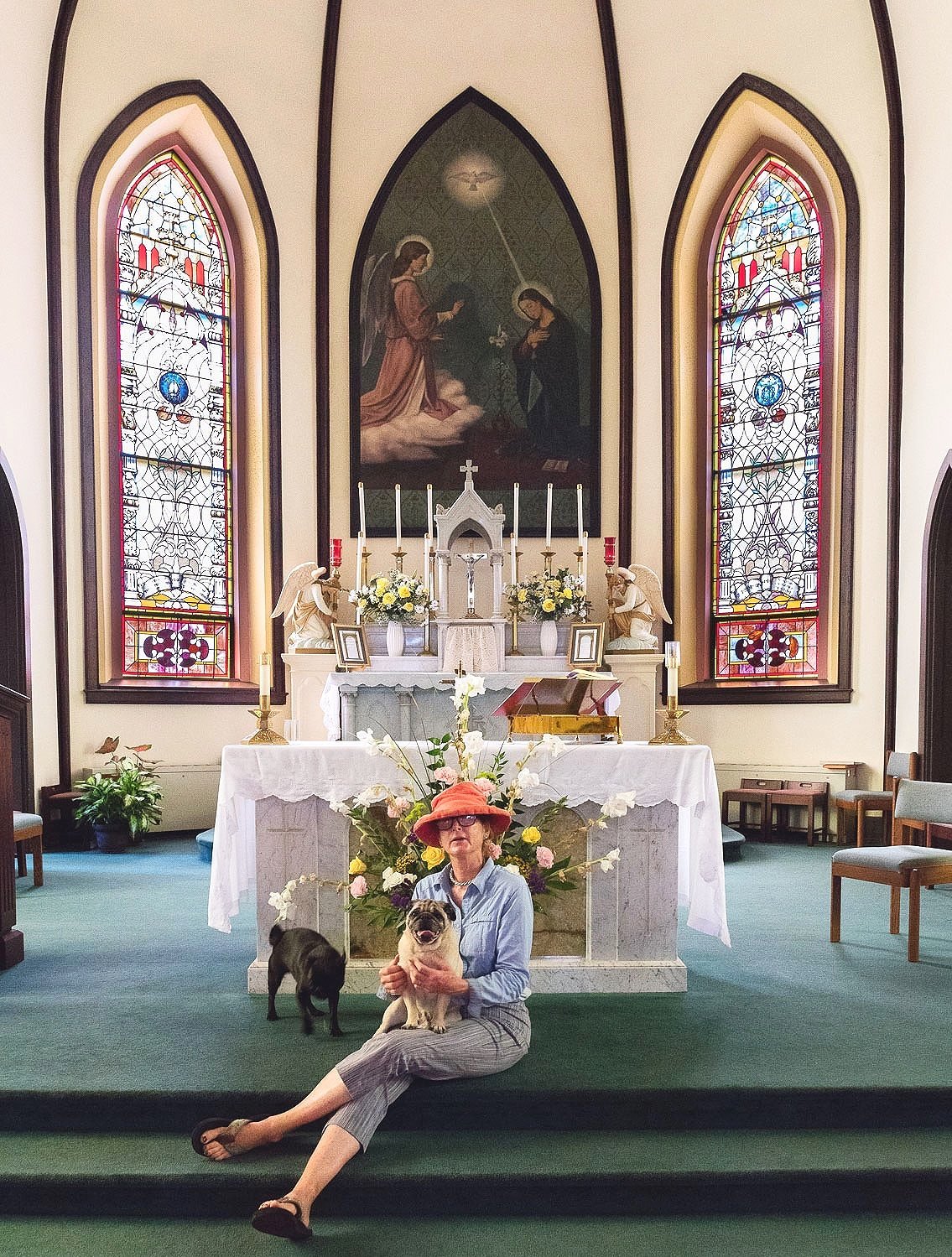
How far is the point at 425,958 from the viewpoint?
3.37 meters

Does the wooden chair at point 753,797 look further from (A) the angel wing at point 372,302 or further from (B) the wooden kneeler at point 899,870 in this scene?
A: (A) the angel wing at point 372,302

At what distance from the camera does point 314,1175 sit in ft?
9.90

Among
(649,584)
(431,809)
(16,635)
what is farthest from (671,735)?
(16,635)

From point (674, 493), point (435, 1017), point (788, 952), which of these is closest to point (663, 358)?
point (674, 493)

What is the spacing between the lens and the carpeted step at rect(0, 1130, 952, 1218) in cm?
319

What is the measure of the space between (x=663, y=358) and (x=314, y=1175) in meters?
8.69

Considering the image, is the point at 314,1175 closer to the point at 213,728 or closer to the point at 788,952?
the point at 788,952

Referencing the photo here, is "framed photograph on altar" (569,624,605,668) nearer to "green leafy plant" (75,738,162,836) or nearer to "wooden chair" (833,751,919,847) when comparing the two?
"wooden chair" (833,751,919,847)

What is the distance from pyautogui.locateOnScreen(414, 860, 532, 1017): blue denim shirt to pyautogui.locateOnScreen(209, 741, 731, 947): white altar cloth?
98cm

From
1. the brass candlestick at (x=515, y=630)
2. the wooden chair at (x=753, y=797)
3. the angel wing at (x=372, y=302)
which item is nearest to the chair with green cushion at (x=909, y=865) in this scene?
the wooden chair at (x=753, y=797)

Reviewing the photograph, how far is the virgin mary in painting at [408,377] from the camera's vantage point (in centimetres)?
1035

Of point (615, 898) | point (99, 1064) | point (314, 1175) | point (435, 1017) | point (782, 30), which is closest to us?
point (314, 1175)

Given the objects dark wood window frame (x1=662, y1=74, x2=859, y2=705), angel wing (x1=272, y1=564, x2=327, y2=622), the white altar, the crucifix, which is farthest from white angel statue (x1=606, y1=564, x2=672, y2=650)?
the white altar

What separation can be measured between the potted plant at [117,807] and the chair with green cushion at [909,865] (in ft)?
18.2
